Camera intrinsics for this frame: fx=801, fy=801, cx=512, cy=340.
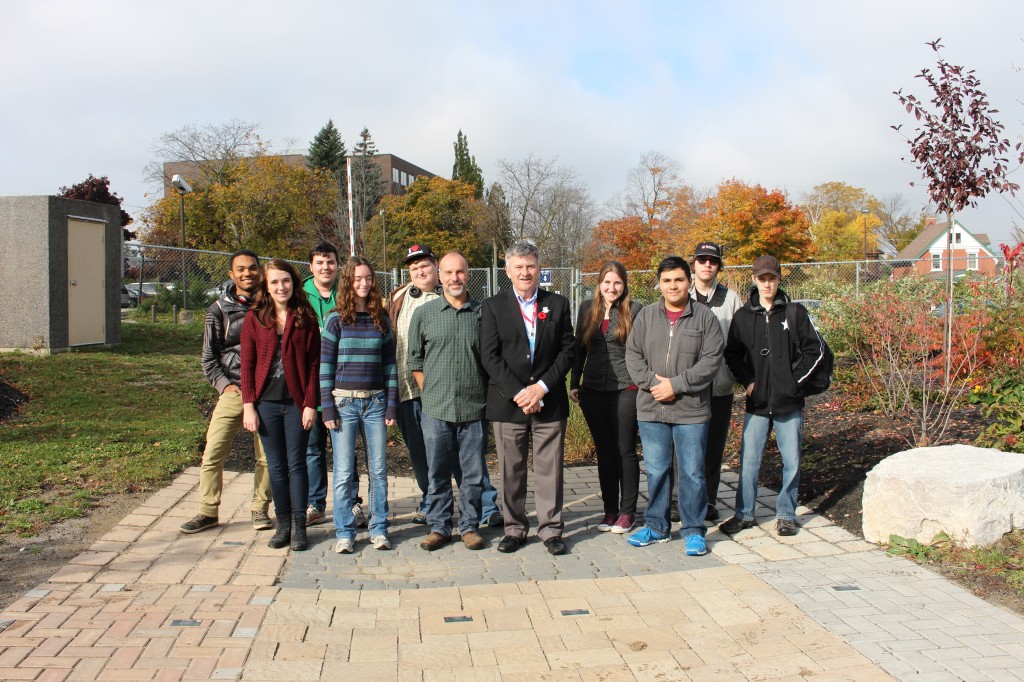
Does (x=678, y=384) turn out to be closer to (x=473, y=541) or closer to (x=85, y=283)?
(x=473, y=541)

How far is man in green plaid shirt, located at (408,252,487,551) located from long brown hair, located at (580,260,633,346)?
0.79 meters

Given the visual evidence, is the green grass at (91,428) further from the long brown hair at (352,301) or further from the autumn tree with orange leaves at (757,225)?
the autumn tree with orange leaves at (757,225)

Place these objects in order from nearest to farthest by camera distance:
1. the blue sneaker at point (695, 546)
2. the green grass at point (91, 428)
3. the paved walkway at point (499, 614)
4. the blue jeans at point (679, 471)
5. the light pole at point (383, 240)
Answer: the paved walkway at point (499, 614)
the blue sneaker at point (695, 546)
the blue jeans at point (679, 471)
the green grass at point (91, 428)
the light pole at point (383, 240)

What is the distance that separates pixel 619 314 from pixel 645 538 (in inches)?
59.1

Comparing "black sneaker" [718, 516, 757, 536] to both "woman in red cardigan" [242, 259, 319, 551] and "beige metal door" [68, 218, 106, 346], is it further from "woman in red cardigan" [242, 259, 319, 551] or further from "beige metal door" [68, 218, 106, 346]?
"beige metal door" [68, 218, 106, 346]

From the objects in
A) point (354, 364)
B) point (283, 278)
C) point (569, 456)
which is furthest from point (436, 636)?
point (569, 456)

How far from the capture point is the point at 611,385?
5469mm

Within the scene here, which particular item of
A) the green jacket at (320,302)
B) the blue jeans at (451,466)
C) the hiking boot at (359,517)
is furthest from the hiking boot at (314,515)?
the green jacket at (320,302)

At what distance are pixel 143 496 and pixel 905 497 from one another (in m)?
5.43

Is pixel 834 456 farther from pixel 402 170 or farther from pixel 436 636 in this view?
pixel 402 170

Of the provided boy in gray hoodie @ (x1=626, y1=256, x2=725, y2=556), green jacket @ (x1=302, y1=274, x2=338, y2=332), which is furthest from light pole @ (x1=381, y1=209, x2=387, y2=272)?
boy in gray hoodie @ (x1=626, y1=256, x2=725, y2=556)

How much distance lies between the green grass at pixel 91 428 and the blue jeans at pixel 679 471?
3958 millimetres

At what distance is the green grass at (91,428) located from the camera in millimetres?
5983

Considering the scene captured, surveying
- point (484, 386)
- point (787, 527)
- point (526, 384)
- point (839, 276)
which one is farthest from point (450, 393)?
point (839, 276)
